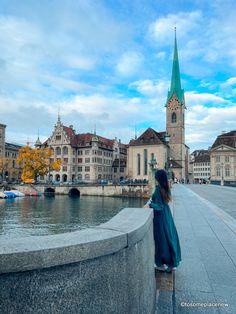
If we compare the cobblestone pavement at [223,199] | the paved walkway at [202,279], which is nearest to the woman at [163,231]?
the paved walkway at [202,279]

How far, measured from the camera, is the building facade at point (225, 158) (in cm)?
9069

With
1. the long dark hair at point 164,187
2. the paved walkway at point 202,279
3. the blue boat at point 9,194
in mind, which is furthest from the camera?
the blue boat at point 9,194

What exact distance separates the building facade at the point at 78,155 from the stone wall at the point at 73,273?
9399 centimetres

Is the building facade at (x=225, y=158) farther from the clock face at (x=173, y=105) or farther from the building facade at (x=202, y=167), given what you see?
the building facade at (x=202, y=167)

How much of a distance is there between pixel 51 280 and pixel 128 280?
977mm

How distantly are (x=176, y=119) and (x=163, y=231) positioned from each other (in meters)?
104

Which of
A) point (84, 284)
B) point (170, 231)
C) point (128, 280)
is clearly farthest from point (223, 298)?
point (84, 284)

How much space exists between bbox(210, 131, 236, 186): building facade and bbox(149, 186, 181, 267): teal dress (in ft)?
293

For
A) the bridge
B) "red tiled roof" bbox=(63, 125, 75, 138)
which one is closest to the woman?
the bridge

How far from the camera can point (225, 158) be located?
91125 millimetres

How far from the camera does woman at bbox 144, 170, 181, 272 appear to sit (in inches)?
186

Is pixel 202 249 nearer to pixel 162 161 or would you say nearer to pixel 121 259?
pixel 121 259

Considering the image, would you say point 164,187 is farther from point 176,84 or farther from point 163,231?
point 176,84

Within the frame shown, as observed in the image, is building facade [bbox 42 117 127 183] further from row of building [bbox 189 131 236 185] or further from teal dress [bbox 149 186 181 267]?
teal dress [bbox 149 186 181 267]
